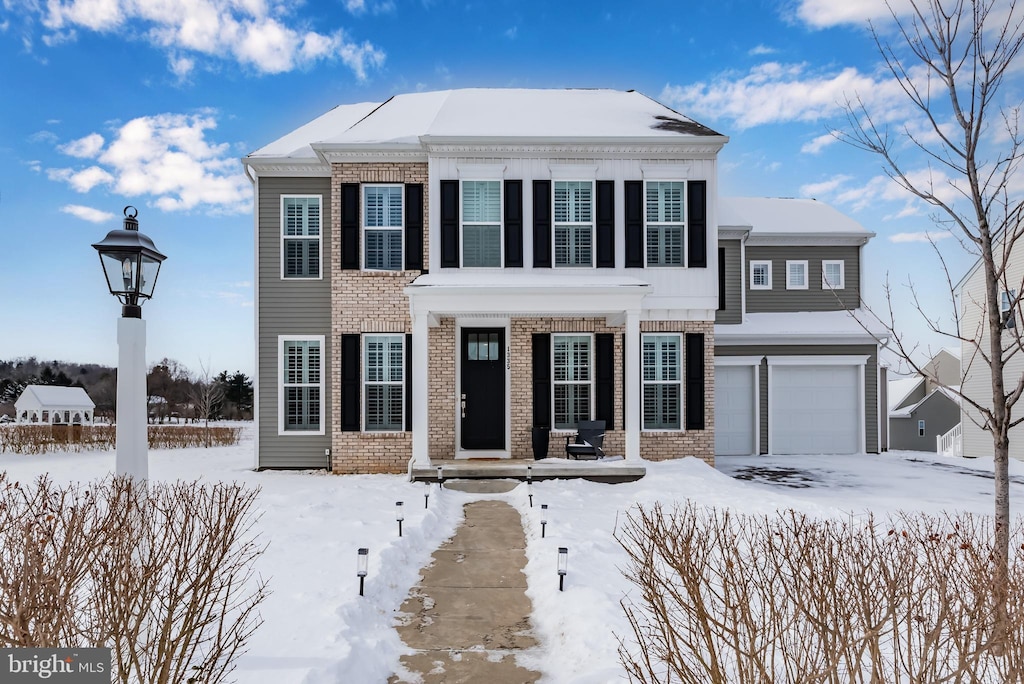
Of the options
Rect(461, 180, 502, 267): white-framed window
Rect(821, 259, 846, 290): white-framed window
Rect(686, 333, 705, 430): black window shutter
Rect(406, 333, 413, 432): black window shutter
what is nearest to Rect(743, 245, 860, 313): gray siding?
Rect(821, 259, 846, 290): white-framed window

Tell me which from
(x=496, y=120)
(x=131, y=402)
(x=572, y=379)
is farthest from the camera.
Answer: (x=496, y=120)

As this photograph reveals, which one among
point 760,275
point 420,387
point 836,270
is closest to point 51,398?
point 420,387

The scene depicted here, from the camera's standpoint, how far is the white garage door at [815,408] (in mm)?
15617

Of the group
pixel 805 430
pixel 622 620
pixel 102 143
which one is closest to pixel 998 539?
pixel 622 620

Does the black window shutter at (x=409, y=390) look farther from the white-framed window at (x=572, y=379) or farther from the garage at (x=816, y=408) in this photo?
the garage at (x=816, y=408)

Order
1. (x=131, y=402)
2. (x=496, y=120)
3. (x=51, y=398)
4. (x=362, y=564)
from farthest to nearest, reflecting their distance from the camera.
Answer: (x=51, y=398) < (x=496, y=120) < (x=362, y=564) < (x=131, y=402)

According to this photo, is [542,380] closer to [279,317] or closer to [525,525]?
[525,525]

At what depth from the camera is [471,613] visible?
194 inches

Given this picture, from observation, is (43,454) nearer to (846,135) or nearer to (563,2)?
(563,2)

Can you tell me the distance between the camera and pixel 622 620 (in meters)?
4.43

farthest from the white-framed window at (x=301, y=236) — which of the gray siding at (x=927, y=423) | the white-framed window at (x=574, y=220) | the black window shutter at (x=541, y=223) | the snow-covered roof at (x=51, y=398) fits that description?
the gray siding at (x=927, y=423)

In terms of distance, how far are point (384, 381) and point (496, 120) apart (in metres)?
6.08

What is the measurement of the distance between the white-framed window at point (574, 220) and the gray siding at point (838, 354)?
20.6ft

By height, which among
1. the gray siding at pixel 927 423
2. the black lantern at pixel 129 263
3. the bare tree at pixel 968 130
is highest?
the bare tree at pixel 968 130
